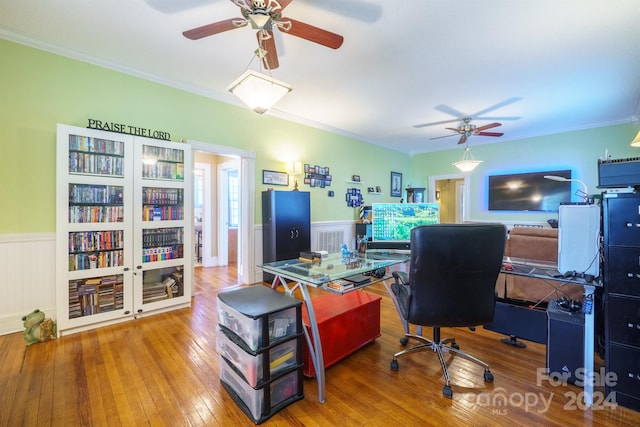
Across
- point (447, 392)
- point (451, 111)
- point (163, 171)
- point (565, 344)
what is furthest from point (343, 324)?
point (451, 111)

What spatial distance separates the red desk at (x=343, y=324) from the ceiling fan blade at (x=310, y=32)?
75.5 inches

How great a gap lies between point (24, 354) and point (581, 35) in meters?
5.42

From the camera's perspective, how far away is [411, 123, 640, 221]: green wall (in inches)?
190

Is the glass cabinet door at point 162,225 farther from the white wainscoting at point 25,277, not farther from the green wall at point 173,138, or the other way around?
the white wainscoting at point 25,277

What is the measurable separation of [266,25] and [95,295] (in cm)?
292

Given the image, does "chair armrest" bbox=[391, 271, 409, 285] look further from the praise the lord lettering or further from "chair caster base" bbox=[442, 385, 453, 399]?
the praise the lord lettering

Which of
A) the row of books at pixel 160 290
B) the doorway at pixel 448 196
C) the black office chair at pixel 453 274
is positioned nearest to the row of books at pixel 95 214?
the row of books at pixel 160 290

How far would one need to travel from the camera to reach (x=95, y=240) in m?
2.63

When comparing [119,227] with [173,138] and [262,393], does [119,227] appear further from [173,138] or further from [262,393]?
[262,393]

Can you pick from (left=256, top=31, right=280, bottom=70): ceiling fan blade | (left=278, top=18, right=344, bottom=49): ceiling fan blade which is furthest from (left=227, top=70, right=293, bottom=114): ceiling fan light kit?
(left=278, top=18, right=344, bottom=49): ceiling fan blade

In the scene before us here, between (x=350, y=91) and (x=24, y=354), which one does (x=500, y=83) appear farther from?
(x=24, y=354)

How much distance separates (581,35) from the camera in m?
2.36

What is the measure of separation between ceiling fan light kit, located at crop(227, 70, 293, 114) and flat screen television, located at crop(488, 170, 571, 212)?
584 cm

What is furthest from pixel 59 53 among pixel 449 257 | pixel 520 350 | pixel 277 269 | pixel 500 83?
pixel 520 350
